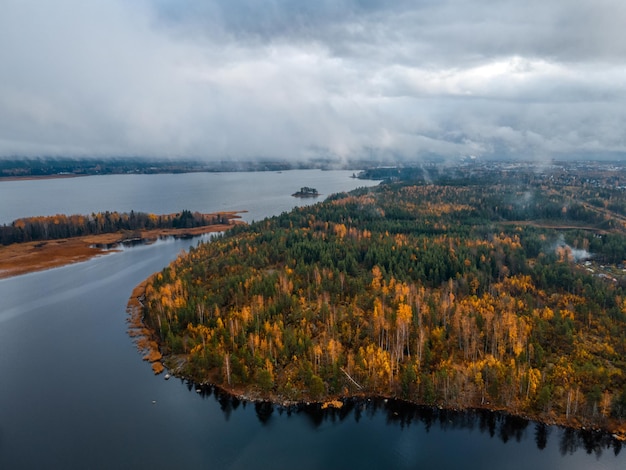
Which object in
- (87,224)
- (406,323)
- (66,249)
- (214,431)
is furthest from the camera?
(87,224)

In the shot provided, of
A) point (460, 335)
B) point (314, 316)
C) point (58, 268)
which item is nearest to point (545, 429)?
point (460, 335)

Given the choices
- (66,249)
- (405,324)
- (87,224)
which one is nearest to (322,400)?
(405,324)

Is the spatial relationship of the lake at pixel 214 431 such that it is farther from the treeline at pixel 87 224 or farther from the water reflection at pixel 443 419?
the treeline at pixel 87 224

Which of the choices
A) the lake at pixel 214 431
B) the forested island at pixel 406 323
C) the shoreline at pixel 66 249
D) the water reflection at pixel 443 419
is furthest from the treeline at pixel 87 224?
the water reflection at pixel 443 419

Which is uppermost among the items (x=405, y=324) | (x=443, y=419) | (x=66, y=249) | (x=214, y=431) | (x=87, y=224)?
(x=87, y=224)

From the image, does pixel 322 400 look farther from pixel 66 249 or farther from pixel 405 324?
pixel 66 249

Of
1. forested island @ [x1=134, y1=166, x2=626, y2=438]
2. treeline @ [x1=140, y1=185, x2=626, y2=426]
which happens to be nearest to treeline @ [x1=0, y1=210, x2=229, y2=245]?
forested island @ [x1=134, y1=166, x2=626, y2=438]
